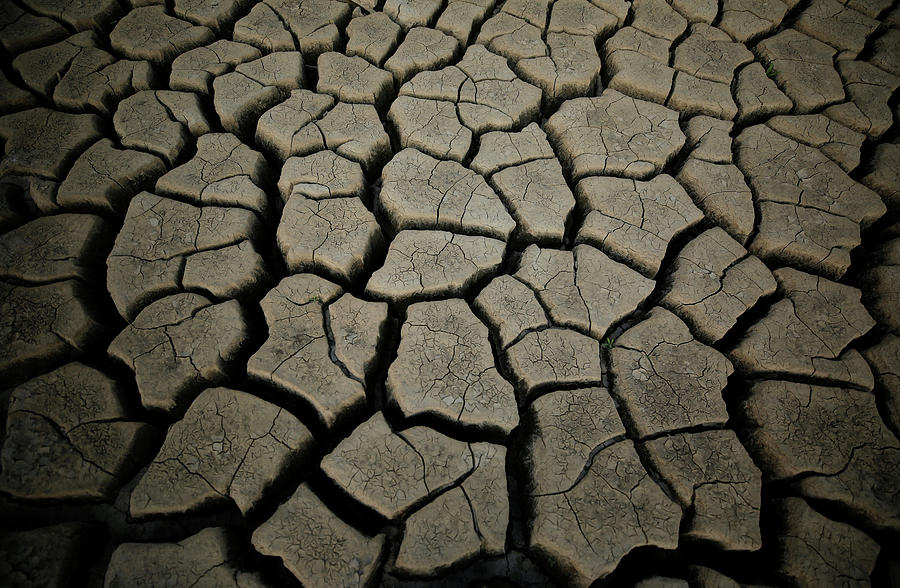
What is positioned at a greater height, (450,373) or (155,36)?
(155,36)

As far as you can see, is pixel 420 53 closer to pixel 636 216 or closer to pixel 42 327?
pixel 636 216

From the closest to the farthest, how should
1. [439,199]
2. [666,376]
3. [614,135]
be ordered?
[666,376] → [439,199] → [614,135]

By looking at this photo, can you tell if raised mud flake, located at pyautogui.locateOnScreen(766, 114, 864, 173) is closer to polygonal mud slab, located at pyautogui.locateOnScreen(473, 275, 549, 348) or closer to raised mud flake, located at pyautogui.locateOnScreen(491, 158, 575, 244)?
raised mud flake, located at pyautogui.locateOnScreen(491, 158, 575, 244)

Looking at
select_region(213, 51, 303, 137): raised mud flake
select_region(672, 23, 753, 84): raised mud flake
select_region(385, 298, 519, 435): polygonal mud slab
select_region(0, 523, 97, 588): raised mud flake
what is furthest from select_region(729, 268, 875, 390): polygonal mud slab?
select_region(213, 51, 303, 137): raised mud flake

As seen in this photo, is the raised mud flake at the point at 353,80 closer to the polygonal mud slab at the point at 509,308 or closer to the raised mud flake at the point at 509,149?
the raised mud flake at the point at 509,149

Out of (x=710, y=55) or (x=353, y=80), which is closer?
(x=353, y=80)

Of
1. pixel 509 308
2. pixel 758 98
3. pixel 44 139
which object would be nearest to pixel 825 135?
pixel 758 98

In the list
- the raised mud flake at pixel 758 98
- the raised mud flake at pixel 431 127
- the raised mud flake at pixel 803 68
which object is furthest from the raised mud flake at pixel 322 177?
the raised mud flake at pixel 803 68

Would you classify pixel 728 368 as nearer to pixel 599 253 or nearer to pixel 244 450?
pixel 599 253
